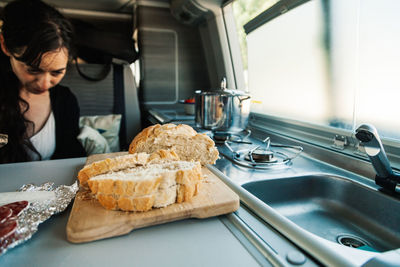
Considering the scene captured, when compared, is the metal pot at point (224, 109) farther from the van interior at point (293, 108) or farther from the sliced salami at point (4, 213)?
the sliced salami at point (4, 213)

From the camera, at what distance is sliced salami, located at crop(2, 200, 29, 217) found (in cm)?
56

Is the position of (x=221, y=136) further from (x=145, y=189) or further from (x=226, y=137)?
(x=145, y=189)

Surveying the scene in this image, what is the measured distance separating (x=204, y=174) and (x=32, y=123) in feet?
4.15

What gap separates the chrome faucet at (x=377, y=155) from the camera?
0.66 m

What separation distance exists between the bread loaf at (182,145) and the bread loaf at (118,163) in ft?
0.41

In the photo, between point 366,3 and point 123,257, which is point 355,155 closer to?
point 366,3

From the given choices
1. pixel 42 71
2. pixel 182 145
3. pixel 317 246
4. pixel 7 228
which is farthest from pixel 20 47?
pixel 317 246

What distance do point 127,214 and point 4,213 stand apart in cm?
25

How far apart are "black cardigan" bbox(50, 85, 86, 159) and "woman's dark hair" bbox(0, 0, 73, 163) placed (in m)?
0.19

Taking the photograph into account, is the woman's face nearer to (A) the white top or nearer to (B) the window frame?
(A) the white top

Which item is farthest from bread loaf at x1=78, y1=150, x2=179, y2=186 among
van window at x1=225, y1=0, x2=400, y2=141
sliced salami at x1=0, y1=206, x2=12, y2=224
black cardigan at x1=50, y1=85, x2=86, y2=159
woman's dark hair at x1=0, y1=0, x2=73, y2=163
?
black cardigan at x1=50, y1=85, x2=86, y2=159

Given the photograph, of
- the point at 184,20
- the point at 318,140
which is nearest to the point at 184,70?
the point at 184,20

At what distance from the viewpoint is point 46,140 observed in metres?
1.60

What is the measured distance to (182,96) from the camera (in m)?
2.66
